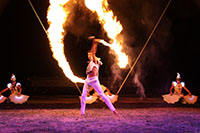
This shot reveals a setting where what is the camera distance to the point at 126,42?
21.8 meters

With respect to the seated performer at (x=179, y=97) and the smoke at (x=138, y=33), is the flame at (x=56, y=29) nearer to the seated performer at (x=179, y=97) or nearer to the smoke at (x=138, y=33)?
the seated performer at (x=179, y=97)

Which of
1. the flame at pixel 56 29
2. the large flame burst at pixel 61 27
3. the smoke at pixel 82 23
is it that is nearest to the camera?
the large flame burst at pixel 61 27

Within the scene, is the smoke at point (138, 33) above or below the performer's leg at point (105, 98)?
above

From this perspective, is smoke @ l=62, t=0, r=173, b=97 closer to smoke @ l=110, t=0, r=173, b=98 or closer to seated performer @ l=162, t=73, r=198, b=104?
smoke @ l=110, t=0, r=173, b=98

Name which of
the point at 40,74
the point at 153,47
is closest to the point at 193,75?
the point at 153,47

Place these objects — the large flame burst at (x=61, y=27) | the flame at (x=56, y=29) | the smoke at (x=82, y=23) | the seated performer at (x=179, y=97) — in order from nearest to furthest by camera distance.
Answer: the large flame burst at (x=61, y=27) < the flame at (x=56, y=29) < the seated performer at (x=179, y=97) < the smoke at (x=82, y=23)

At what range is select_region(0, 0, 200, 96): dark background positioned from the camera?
1962 centimetres

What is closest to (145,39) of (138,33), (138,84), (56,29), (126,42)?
(138,33)

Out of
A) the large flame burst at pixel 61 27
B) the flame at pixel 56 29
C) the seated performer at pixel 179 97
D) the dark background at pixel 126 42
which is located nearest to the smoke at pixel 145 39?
the dark background at pixel 126 42

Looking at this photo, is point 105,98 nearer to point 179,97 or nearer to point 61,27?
point 61,27

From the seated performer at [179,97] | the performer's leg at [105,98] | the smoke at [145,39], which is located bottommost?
the performer's leg at [105,98]

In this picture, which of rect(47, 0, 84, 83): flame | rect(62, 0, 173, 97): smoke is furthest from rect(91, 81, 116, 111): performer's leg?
rect(62, 0, 173, 97): smoke

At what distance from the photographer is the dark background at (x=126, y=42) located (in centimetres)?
1962

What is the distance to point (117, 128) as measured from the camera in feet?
20.1
